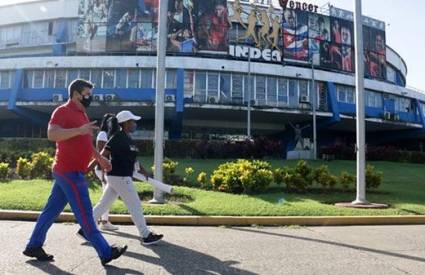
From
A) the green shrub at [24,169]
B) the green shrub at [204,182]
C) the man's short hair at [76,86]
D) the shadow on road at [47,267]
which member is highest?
the man's short hair at [76,86]

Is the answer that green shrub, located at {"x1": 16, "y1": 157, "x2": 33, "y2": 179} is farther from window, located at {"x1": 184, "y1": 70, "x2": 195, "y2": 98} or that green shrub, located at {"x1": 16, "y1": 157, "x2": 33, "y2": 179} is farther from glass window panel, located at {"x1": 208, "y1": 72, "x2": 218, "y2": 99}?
glass window panel, located at {"x1": 208, "y1": 72, "x2": 218, "y2": 99}

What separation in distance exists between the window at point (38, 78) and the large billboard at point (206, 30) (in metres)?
4.12

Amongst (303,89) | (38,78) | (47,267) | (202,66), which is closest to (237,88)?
(202,66)

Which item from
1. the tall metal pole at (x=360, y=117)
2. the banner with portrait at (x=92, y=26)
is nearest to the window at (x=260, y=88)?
the banner with portrait at (x=92, y=26)

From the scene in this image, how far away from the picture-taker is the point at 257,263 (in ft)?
17.3

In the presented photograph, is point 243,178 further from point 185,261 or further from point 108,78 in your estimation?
point 108,78

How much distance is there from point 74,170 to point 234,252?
7.29 feet

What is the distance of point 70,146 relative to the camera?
4926 millimetres

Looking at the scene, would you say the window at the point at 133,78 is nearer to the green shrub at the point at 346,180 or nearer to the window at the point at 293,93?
the window at the point at 293,93

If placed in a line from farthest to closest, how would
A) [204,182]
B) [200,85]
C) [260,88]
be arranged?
[260,88] → [200,85] → [204,182]

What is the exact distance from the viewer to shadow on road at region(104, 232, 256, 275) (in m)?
4.89

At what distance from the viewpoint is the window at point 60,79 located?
40.0m

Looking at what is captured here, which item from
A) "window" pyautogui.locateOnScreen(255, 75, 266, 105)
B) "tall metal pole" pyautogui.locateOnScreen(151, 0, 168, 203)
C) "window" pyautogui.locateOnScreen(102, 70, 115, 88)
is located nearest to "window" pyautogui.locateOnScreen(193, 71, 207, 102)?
"window" pyautogui.locateOnScreen(255, 75, 266, 105)

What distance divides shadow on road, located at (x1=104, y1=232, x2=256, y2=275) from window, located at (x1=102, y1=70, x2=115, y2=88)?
34.8 meters
